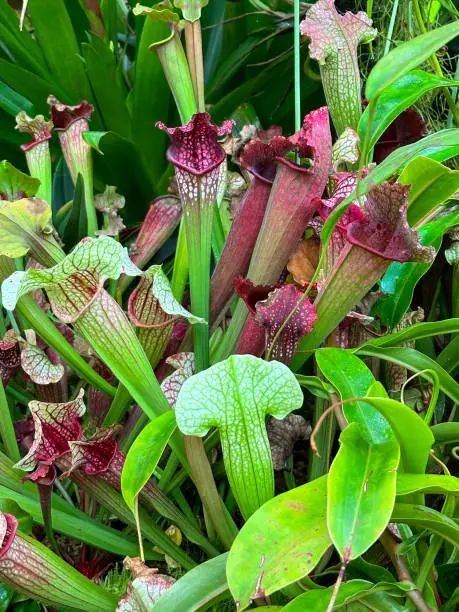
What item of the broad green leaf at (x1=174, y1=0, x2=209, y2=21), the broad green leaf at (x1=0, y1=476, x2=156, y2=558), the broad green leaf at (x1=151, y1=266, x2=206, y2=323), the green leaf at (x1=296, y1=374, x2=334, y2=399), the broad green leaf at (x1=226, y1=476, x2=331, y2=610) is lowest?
the broad green leaf at (x1=0, y1=476, x2=156, y2=558)

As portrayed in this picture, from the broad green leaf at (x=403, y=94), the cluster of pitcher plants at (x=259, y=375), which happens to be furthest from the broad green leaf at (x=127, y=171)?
the broad green leaf at (x=403, y=94)

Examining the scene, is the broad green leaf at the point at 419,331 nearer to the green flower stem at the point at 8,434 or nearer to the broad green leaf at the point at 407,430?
the broad green leaf at the point at 407,430

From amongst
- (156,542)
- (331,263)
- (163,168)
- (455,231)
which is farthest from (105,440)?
(163,168)

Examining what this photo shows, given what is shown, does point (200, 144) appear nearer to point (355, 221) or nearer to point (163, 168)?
point (355, 221)

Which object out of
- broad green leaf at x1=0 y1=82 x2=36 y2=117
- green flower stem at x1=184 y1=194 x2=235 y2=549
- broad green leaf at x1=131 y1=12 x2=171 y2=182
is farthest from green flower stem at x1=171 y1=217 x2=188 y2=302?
broad green leaf at x1=0 y1=82 x2=36 y2=117

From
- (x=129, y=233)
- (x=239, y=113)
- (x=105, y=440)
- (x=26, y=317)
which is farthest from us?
(x=239, y=113)

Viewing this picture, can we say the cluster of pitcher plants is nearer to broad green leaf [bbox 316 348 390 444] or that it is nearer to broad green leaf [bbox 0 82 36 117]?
broad green leaf [bbox 316 348 390 444]
